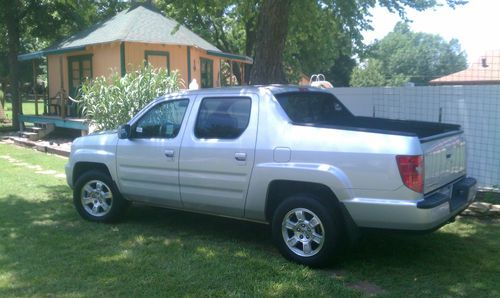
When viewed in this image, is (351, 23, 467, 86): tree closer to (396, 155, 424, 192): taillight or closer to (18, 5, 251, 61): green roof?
(18, 5, 251, 61): green roof

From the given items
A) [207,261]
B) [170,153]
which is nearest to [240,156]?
[170,153]

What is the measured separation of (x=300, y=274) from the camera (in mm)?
5008

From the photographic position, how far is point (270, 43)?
9.00m

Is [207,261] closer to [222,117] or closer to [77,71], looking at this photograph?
[222,117]

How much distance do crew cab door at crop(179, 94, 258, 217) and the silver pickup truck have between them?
1cm

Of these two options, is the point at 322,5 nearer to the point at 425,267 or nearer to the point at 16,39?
the point at 425,267

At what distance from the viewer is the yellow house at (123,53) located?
1761cm

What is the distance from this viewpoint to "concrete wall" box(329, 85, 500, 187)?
7840 mm

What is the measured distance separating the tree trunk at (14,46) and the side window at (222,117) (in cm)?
1754

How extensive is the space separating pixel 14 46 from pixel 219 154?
18.9 m

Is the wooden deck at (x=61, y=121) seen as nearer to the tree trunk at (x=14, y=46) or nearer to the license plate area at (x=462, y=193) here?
the tree trunk at (x=14, y=46)

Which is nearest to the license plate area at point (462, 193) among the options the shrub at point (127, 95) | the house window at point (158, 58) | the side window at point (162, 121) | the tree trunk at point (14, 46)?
the side window at point (162, 121)

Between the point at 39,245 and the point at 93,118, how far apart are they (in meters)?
6.93

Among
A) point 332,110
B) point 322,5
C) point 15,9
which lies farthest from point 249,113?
point 15,9
